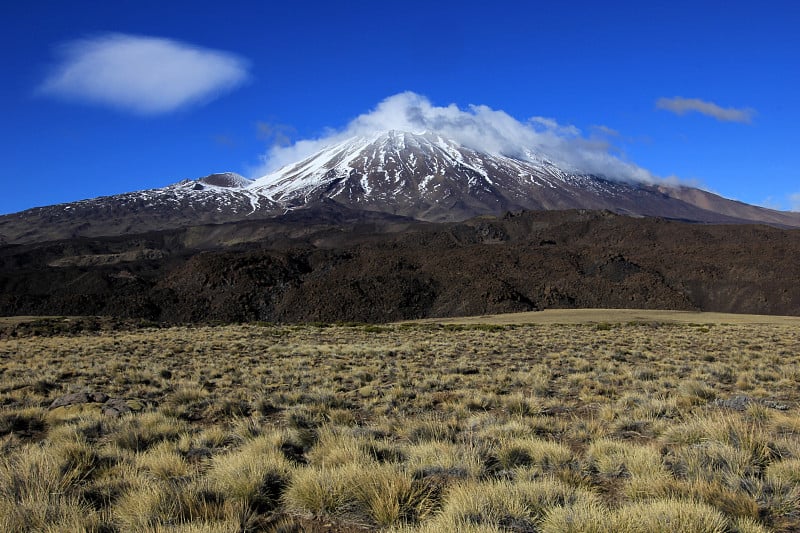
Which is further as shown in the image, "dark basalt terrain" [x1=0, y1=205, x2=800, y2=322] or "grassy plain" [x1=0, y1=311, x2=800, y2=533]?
"dark basalt terrain" [x1=0, y1=205, x2=800, y2=322]

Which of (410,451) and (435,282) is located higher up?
(435,282)

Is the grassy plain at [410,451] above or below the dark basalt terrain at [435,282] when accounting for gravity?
below

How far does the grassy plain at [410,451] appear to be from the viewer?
4266 mm

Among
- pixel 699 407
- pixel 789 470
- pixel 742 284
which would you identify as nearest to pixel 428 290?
pixel 742 284

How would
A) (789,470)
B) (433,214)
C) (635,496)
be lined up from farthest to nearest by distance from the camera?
1. (433,214)
2. (789,470)
3. (635,496)

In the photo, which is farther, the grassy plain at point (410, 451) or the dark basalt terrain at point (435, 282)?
the dark basalt terrain at point (435, 282)

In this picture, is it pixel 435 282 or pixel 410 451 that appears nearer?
pixel 410 451

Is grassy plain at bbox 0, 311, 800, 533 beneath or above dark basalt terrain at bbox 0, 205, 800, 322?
beneath

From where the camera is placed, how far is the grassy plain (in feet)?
14.0

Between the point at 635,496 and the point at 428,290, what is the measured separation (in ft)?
180

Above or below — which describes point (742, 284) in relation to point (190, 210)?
below

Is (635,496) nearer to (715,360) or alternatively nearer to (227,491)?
(227,491)

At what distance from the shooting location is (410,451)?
20.8 ft

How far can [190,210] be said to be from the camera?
631 ft
